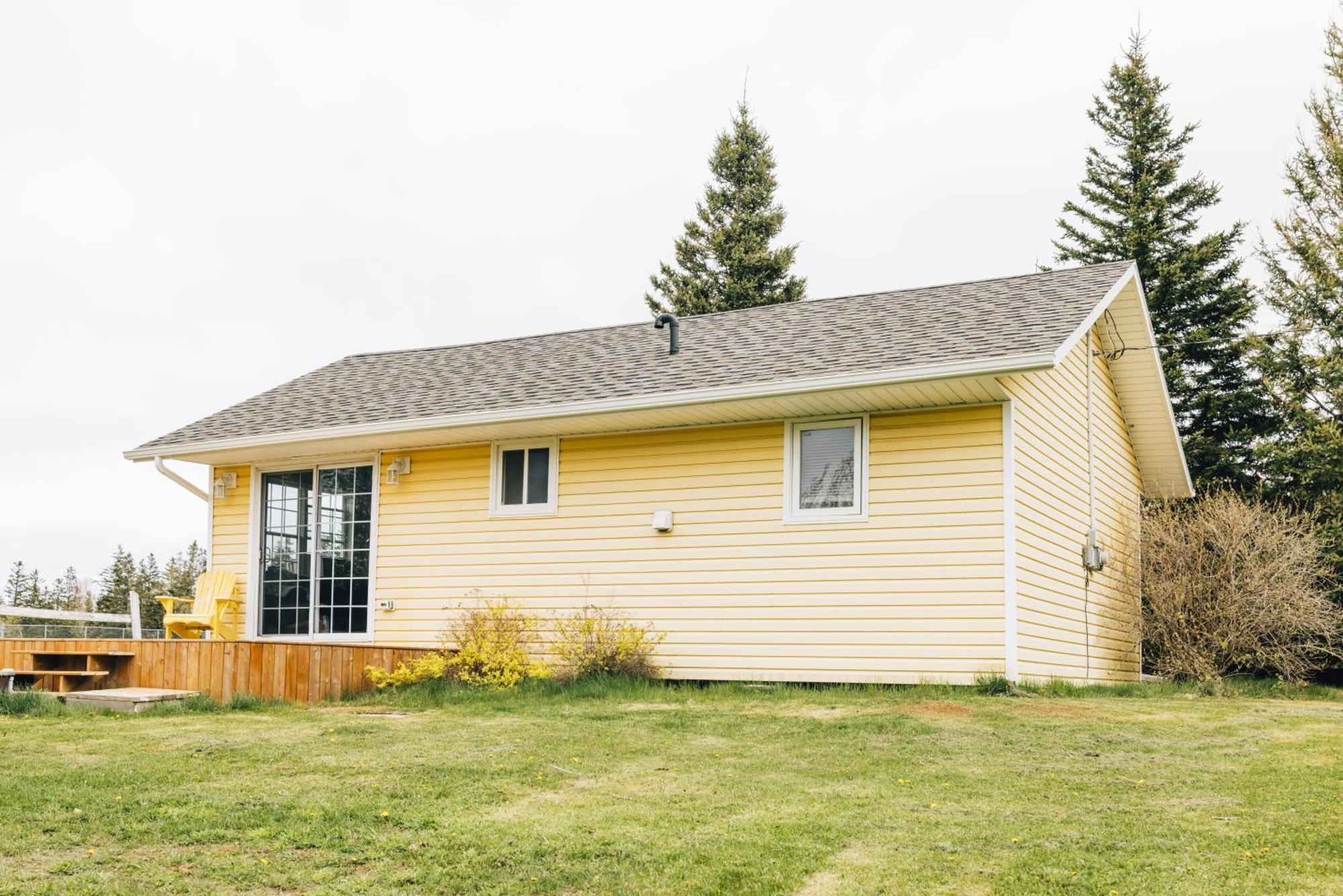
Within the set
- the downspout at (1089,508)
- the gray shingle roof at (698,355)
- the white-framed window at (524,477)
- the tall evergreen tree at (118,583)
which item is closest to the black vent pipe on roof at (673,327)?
the gray shingle roof at (698,355)

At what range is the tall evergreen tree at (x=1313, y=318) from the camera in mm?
16406

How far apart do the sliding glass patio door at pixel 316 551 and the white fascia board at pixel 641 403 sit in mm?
937

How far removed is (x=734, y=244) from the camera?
97.5ft

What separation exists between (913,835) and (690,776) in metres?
1.59

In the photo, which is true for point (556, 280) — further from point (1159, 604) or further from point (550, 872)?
point (550, 872)

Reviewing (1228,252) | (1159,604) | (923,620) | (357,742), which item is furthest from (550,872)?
(1228,252)

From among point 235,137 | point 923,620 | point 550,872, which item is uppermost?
point 235,137

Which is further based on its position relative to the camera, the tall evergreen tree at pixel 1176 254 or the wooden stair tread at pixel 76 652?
the tall evergreen tree at pixel 1176 254

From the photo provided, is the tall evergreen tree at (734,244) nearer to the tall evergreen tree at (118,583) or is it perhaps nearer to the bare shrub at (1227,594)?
the tall evergreen tree at (118,583)

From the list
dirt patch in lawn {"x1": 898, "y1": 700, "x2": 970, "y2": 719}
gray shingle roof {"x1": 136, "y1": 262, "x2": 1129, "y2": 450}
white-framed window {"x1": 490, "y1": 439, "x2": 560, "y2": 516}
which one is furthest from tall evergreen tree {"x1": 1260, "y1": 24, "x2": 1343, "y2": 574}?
white-framed window {"x1": 490, "y1": 439, "x2": 560, "y2": 516}

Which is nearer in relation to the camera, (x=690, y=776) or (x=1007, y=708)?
(x=690, y=776)

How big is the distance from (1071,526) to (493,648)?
584 cm

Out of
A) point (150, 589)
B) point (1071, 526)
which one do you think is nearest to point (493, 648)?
point (1071, 526)

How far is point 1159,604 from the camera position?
1312cm
